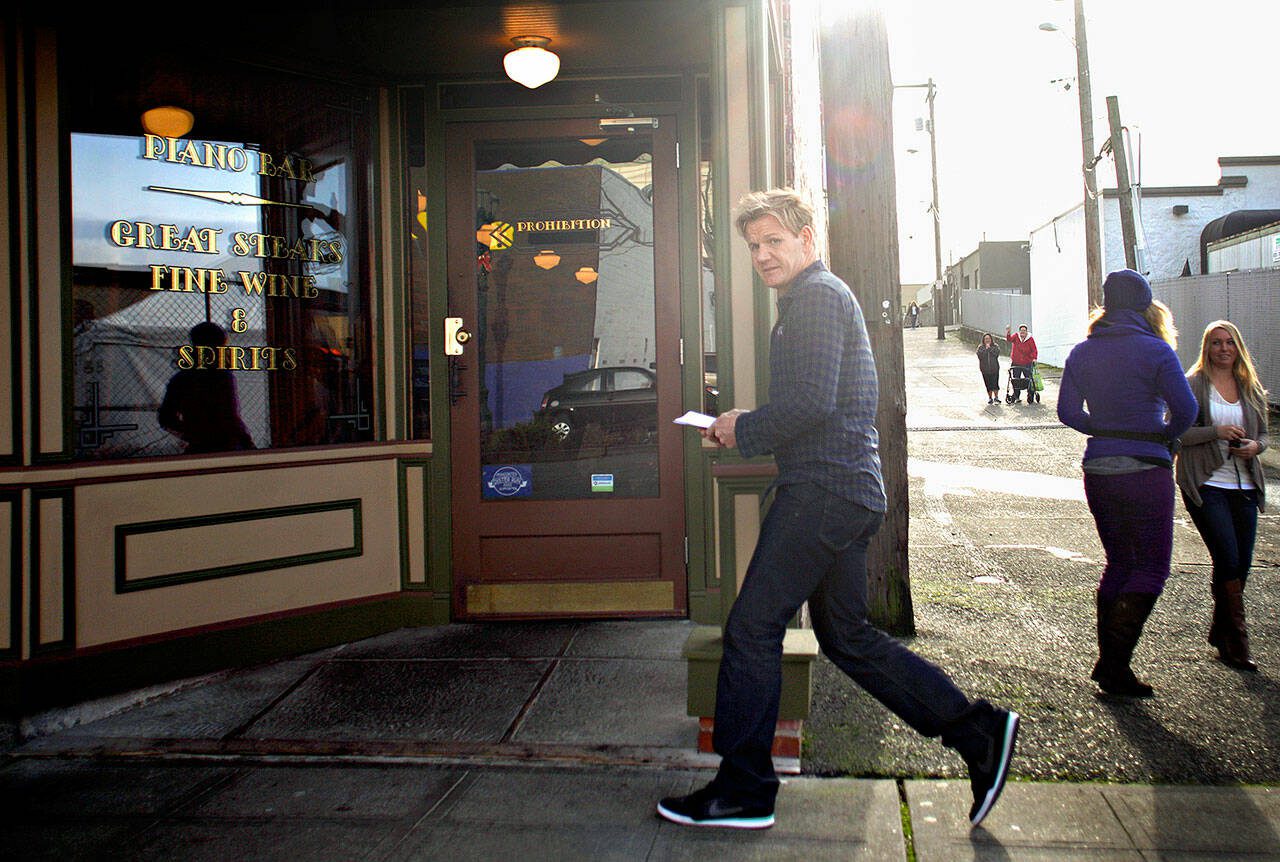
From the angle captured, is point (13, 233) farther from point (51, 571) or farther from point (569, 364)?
point (569, 364)

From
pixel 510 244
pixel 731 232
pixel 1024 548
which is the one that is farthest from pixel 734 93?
pixel 1024 548

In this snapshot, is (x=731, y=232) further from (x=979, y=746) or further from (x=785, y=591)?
(x=979, y=746)

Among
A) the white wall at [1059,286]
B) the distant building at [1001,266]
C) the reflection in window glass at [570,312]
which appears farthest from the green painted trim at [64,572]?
the distant building at [1001,266]

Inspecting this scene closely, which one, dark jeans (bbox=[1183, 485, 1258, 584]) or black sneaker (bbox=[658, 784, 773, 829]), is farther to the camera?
dark jeans (bbox=[1183, 485, 1258, 584])

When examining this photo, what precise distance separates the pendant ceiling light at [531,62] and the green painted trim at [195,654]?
2.53m

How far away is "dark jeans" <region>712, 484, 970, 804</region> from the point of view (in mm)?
2834

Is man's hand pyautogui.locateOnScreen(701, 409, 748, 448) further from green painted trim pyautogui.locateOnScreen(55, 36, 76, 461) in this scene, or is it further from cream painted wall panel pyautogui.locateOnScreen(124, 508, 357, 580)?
green painted trim pyautogui.locateOnScreen(55, 36, 76, 461)

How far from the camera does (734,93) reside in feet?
14.0

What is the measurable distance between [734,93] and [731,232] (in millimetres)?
626

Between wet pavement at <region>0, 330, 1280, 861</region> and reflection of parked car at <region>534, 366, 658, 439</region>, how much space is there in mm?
1006

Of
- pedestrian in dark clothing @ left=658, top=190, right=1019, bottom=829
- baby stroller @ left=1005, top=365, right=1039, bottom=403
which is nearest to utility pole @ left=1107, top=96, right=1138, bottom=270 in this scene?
baby stroller @ left=1005, top=365, right=1039, bottom=403

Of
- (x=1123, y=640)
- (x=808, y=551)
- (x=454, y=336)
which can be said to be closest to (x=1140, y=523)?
(x=1123, y=640)

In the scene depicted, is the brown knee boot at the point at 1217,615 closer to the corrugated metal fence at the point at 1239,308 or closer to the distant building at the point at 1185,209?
the corrugated metal fence at the point at 1239,308

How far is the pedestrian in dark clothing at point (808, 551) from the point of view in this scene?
2.83m
